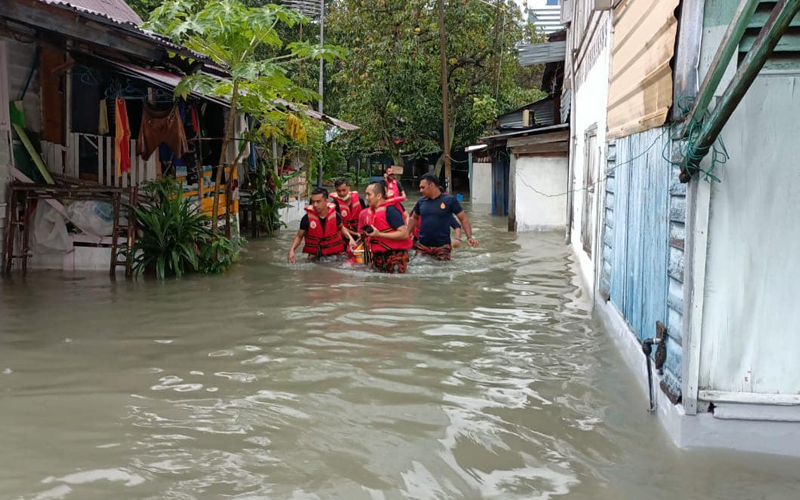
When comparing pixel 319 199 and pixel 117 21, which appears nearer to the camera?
pixel 117 21

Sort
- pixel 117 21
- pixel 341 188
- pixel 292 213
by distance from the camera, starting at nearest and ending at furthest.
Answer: pixel 117 21, pixel 341 188, pixel 292 213

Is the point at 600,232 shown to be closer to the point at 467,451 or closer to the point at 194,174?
the point at 467,451

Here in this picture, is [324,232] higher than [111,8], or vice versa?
[111,8]

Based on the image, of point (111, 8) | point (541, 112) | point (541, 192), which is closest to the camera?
point (111, 8)

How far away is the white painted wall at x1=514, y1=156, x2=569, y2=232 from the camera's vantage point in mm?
18875

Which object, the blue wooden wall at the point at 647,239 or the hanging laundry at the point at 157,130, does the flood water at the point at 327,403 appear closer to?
the blue wooden wall at the point at 647,239

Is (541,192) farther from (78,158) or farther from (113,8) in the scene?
(78,158)

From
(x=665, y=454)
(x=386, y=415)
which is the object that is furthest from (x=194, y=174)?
(x=665, y=454)

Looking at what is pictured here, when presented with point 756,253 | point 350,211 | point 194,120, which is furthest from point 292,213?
point 756,253

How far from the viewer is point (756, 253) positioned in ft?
14.4

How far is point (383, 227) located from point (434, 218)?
1.15 m

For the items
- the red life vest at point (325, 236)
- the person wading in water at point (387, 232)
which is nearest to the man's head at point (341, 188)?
the red life vest at point (325, 236)

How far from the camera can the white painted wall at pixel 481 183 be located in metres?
30.1

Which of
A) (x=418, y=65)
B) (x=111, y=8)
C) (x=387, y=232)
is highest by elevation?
(x=418, y=65)
